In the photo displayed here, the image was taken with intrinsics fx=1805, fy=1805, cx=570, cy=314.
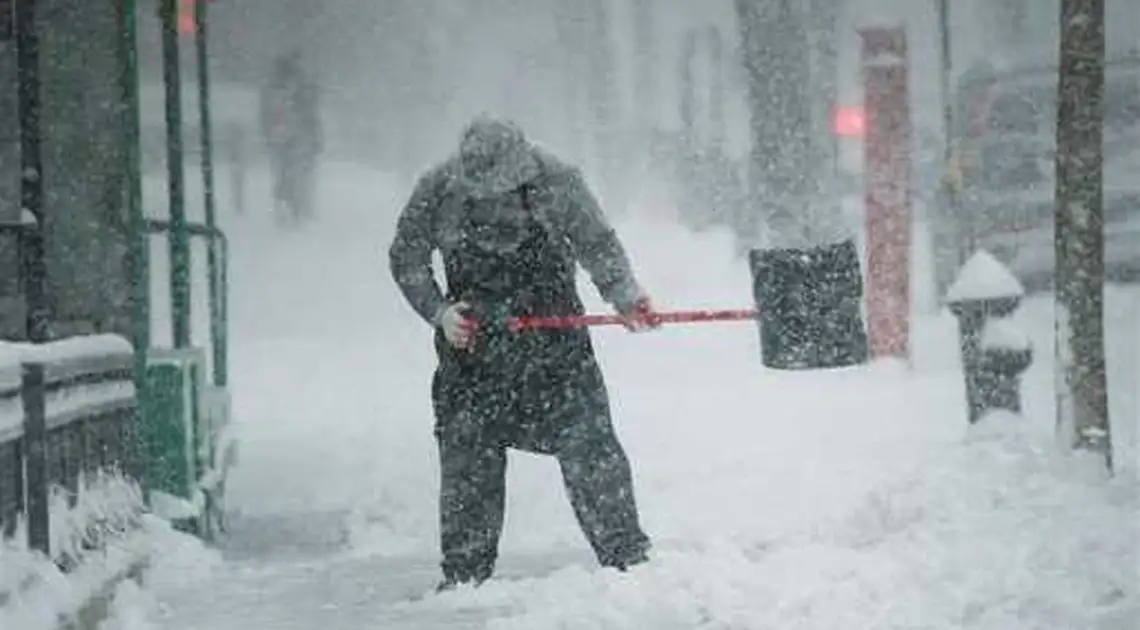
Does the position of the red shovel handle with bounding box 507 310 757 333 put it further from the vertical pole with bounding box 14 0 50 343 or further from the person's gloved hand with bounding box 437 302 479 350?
the vertical pole with bounding box 14 0 50 343

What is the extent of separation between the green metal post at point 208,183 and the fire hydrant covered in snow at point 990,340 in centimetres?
416

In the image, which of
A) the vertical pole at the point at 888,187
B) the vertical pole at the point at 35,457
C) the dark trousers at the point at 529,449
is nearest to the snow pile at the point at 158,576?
the vertical pole at the point at 35,457

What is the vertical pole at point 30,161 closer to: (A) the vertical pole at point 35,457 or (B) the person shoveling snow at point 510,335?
(A) the vertical pole at point 35,457

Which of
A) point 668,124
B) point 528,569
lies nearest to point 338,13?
point 668,124

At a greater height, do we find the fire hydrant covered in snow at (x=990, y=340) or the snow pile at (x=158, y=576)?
the fire hydrant covered in snow at (x=990, y=340)

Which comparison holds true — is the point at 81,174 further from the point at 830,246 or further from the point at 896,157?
the point at 896,157

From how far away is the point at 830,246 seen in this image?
6.91 m

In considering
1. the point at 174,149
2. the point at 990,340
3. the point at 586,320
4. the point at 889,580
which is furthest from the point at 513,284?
the point at 990,340

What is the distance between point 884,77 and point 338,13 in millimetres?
19294

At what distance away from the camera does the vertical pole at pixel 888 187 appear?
13914 mm

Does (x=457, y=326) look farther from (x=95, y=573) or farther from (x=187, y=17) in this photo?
(x=187, y=17)

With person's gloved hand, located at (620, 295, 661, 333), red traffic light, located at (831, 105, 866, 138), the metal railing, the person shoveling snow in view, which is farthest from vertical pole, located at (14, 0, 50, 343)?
red traffic light, located at (831, 105, 866, 138)

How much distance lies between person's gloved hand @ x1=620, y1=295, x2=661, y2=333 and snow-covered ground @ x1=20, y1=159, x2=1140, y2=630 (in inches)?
33.9

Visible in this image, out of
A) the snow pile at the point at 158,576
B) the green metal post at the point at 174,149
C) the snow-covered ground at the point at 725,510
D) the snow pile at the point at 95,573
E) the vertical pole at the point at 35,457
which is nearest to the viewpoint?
the snow pile at the point at 95,573
